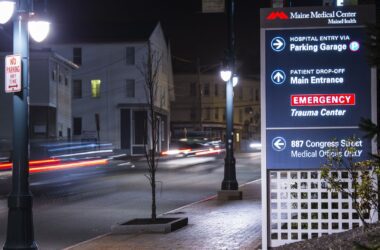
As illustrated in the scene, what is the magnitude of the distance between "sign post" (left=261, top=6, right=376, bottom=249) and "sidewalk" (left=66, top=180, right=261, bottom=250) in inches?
69.6

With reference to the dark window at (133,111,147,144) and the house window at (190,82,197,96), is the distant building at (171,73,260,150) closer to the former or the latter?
the house window at (190,82,197,96)

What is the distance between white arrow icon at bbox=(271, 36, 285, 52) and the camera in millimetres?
9375

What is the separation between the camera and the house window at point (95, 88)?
60.8 m

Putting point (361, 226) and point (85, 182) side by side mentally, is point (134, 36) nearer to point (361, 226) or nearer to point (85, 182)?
point (85, 182)

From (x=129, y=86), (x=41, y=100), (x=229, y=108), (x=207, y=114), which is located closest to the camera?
(x=229, y=108)

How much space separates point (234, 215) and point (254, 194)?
547 centimetres

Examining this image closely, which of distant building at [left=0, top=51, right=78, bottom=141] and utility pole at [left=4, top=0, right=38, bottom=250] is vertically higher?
distant building at [left=0, top=51, right=78, bottom=141]

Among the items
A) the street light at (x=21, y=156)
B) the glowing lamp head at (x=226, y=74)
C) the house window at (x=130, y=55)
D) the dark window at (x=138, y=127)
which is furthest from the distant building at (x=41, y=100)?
the street light at (x=21, y=156)

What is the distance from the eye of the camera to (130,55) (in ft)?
199

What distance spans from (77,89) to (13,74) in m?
52.5

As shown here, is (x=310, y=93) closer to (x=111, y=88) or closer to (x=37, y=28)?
(x=37, y=28)

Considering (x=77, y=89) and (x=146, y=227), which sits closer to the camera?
(x=146, y=227)

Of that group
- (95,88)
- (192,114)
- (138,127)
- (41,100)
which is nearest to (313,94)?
(41,100)

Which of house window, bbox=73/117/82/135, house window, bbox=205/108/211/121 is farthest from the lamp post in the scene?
house window, bbox=205/108/211/121
